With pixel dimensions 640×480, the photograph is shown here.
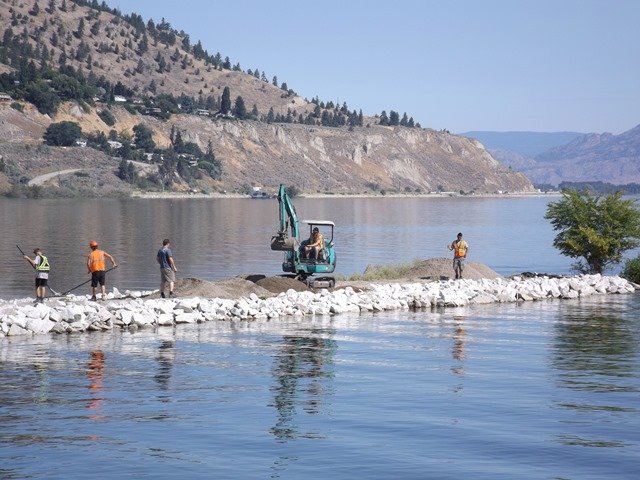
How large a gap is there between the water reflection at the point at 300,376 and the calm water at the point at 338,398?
1.6 inches

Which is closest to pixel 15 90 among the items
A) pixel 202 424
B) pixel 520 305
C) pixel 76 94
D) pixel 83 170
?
pixel 76 94

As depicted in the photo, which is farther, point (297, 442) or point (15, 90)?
point (15, 90)

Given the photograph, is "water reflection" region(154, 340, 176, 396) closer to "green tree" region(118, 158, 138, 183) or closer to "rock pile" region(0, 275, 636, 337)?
"rock pile" region(0, 275, 636, 337)

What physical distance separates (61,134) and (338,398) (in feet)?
499

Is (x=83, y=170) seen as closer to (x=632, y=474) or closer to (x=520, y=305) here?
(x=520, y=305)

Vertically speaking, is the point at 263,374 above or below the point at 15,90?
below

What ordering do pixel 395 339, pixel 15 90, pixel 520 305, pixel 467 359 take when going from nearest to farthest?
pixel 467 359 → pixel 395 339 → pixel 520 305 → pixel 15 90

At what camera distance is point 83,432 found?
46.3 ft

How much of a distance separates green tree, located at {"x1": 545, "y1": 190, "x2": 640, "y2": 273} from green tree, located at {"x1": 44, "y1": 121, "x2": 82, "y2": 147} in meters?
132

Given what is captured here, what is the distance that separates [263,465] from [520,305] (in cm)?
1860

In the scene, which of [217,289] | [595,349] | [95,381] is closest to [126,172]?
[217,289]

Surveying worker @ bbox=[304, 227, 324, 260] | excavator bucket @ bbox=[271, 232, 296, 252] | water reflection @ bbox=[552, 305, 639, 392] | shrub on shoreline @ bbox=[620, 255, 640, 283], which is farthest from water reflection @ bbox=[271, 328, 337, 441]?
shrub on shoreline @ bbox=[620, 255, 640, 283]

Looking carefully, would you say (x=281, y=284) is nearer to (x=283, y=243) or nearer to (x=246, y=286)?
(x=246, y=286)

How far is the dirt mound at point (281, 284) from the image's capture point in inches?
1163
